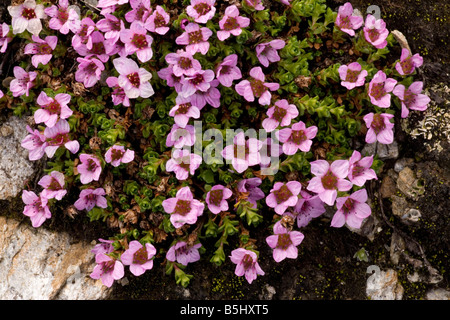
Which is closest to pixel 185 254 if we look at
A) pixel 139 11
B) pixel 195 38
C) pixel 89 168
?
pixel 89 168

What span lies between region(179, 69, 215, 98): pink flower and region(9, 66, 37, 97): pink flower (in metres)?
1.31

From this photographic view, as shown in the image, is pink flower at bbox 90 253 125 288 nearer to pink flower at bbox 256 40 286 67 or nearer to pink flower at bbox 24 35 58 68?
pink flower at bbox 24 35 58 68

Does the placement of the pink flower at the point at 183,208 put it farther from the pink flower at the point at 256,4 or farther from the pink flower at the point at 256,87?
the pink flower at the point at 256,4

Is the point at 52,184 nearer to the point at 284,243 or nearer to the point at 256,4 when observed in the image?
the point at 284,243

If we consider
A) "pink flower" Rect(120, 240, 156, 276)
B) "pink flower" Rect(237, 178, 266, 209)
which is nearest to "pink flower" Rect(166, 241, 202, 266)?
"pink flower" Rect(120, 240, 156, 276)

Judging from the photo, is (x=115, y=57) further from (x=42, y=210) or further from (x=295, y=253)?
(x=295, y=253)

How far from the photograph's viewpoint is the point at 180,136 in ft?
11.5

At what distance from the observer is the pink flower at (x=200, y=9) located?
3.31 m

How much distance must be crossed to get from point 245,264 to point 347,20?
2.15 m

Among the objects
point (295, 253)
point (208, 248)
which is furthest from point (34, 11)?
point (295, 253)

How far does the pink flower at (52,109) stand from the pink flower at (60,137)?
0.07 meters

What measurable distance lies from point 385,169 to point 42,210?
9.57ft

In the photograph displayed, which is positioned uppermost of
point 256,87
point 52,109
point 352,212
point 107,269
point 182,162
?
point 256,87

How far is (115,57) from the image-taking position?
3695 mm
